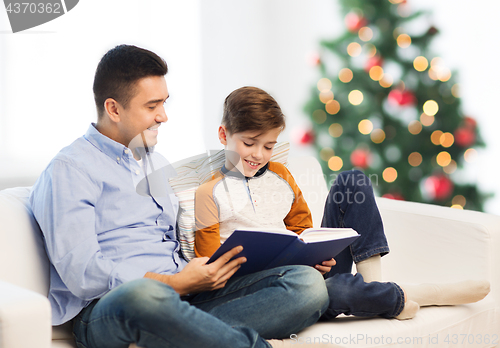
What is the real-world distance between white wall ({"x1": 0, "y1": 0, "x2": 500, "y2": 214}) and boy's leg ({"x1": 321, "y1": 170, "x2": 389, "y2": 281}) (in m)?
1.54

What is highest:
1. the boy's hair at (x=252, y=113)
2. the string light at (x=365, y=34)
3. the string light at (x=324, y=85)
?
the string light at (x=365, y=34)

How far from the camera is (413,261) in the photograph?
159 centimetres

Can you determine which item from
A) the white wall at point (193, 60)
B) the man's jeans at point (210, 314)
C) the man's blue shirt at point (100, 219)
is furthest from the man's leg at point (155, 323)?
the white wall at point (193, 60)

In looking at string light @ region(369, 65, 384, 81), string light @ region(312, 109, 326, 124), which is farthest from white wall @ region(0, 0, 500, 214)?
string light @ region(369, 65, 384, 81)

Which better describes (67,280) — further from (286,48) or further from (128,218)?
(286,48)

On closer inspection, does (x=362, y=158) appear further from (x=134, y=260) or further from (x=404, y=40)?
(x=134, y=260)

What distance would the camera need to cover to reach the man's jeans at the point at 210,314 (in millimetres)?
899

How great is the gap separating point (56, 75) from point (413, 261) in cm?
200

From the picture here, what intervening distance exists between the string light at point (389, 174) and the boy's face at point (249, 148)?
140 cm

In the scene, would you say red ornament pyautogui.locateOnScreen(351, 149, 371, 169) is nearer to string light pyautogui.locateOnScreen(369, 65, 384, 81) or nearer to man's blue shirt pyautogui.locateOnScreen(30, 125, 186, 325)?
string light pyautogui.locateOnScreen(369, 65, 384, 81)

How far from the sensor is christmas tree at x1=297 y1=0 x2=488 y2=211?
2443mm

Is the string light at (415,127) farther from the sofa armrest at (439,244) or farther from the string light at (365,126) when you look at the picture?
the sofa armrest at (439,244)

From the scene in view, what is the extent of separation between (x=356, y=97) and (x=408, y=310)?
5.51 ft

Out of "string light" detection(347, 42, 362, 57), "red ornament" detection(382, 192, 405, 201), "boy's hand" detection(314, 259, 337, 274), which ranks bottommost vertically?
"red ornament" detection(382, 192, 405, 201)
